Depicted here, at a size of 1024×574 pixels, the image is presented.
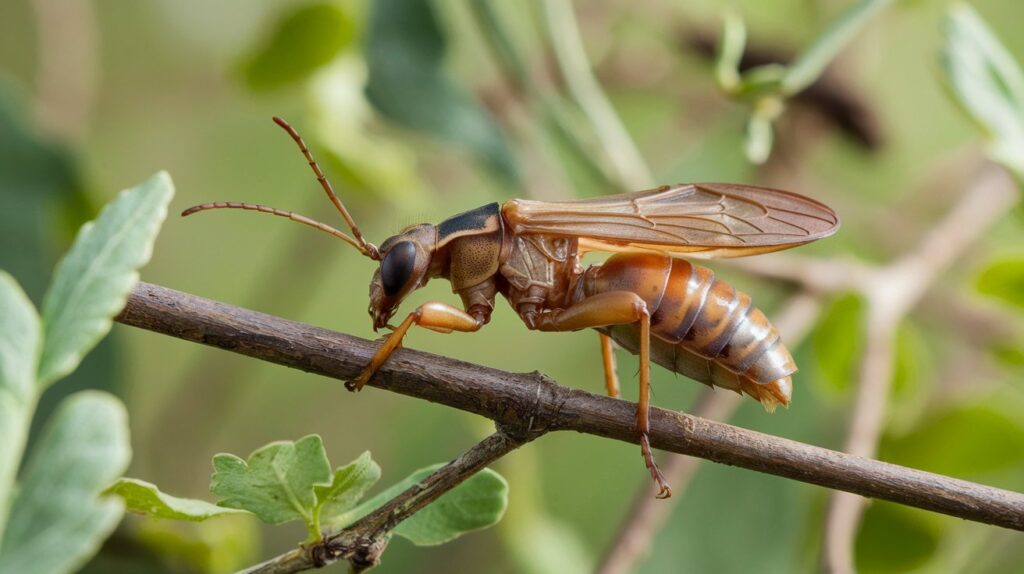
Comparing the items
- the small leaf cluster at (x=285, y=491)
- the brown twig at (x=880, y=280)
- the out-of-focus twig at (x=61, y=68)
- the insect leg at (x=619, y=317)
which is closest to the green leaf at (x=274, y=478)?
the small leaf cluster at (x=285, y=491)

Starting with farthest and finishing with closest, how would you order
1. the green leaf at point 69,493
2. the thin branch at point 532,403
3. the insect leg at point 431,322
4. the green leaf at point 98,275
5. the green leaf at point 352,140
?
the green leaf at point 352,140, the insect leg at point 431,322, the thin branch at point 532,403, the green leaf at point 98,275, the green leaf at point 69,493

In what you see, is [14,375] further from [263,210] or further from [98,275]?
[263,210]

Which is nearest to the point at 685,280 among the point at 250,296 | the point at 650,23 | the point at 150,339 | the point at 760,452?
the point at 760,452

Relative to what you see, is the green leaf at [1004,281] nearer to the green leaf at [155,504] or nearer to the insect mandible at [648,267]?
the insect mandible at [648,267]

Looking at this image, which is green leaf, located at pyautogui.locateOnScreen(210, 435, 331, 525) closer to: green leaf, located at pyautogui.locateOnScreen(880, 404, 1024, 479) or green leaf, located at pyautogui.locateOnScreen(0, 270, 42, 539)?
green leaf, located at pyautogui.locateOnScreen(0, 270, 42, 539)

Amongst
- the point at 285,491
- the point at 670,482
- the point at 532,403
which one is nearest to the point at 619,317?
the point at 670,482

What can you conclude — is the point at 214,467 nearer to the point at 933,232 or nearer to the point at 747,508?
the point at 747,508

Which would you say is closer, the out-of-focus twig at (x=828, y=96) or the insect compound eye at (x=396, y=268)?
the insect compound eye at (x=396, y=268)
